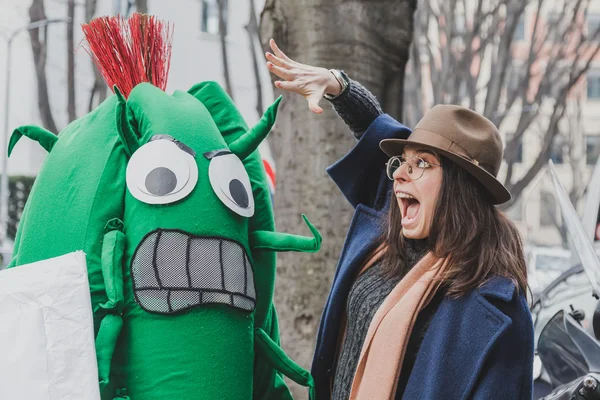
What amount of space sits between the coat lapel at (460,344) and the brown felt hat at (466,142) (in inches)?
13.3

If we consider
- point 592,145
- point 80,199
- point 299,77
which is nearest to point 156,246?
point 80,199

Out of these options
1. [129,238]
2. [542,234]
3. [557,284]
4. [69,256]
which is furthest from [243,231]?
[542,234]

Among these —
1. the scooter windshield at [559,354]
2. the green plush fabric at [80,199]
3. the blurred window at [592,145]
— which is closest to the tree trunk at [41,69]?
the scooter windshield at [559,354]

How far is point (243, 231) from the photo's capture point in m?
2.84

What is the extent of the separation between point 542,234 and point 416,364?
3746 cm

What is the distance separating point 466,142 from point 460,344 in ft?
2.10

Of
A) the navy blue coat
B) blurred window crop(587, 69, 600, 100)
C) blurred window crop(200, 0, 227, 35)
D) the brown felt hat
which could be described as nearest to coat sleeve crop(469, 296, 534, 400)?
the navy blue coat

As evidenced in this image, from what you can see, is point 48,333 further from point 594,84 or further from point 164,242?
point 594,84

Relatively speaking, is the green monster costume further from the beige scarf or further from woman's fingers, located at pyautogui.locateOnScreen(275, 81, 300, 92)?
the beige scarf

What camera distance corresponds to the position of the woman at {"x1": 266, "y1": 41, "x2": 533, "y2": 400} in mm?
2678

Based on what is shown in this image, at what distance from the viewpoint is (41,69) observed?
438 inches

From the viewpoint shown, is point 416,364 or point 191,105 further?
point 191,105

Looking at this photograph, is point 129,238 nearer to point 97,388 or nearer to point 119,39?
point 97,388

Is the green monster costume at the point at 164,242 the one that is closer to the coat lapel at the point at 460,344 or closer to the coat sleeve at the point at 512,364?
the coat lapel at the point at 460,344
